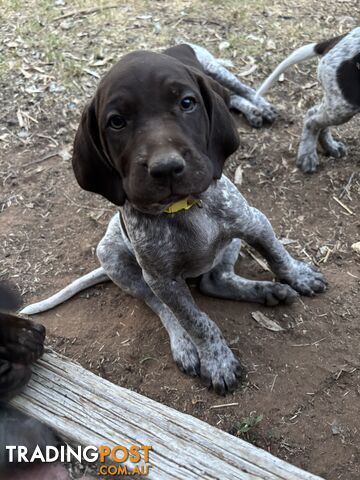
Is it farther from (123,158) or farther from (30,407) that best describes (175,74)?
(30,407)

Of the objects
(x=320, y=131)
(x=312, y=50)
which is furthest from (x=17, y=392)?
(x=312, y=50)

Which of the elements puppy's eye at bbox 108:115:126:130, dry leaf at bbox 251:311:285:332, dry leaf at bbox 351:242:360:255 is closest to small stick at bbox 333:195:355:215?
dry leaf at bbox 351:242:360:255

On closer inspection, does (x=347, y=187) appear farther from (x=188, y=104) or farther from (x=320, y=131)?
(x=188, y=104)

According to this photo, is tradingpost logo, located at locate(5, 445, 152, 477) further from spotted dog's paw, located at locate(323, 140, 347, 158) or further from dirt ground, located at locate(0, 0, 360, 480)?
spotted dog's paw, located at locate(323, 140, 347, 158)

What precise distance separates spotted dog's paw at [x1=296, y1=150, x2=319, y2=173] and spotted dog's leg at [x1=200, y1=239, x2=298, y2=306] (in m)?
1.34

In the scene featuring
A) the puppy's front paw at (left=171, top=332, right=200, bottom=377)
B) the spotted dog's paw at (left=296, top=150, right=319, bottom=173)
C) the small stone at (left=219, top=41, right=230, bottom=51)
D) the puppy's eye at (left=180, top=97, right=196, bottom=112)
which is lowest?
the puppy's front paw at (left=171, top=332, right=200, bottom=377)

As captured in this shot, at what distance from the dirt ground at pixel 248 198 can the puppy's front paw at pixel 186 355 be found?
0.08 meters

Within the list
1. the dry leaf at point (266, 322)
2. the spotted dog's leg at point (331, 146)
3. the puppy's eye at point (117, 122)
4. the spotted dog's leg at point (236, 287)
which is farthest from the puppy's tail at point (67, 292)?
the spotted dog's leg at point (331, 146)

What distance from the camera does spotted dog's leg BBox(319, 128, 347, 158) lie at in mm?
5414

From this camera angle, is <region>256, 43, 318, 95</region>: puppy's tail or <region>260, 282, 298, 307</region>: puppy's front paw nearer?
<region>260, 282, 298, 307</region>: puppy's front paw

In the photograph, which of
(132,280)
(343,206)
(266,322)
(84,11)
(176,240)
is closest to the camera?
(176,240)

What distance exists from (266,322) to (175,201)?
4.90ft

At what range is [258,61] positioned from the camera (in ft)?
21.4

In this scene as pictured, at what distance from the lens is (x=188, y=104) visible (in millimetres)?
2930
